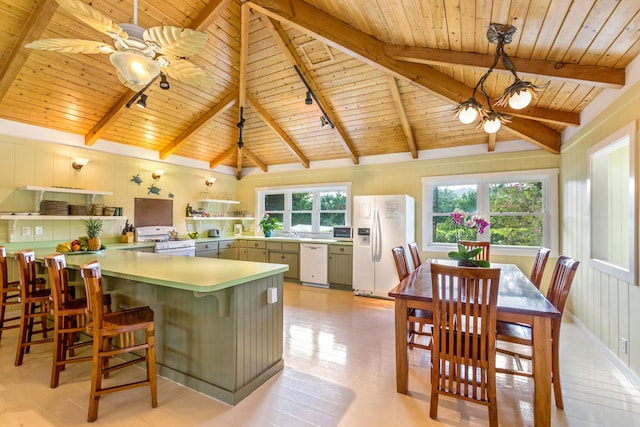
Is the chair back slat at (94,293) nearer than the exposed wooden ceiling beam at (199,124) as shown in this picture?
Yes

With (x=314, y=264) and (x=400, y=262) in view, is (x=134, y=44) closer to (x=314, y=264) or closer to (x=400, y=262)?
(x=400, y=262)

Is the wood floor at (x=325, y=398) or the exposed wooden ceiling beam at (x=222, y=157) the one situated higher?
the exposed wooden ceiling beam at (x=222, y=157)

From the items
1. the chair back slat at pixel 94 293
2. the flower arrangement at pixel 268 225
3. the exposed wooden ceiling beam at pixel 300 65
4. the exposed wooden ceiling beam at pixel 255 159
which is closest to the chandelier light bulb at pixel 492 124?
the exposed wooden ceiling beam at pixel 300 65

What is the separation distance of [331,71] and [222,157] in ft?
11.7

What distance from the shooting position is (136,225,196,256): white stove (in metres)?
5.09

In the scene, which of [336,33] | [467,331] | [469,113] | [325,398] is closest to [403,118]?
[336,33]

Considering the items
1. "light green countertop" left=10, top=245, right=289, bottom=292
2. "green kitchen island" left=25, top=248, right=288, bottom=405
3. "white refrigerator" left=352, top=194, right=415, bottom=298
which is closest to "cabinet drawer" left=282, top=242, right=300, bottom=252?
"white refrigerator" left=352, top=194, right=415, bottom=298

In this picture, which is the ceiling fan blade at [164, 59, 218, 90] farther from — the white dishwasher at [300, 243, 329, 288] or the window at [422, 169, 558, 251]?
the window at [422, 169, 558, 251]

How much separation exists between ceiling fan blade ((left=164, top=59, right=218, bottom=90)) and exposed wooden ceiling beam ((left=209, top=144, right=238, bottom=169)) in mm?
3961

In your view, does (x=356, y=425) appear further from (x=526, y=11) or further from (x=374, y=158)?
(x=374, y=158)

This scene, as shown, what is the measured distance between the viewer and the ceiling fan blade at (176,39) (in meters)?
1.94

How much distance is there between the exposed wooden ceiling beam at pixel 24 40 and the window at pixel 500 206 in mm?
5351

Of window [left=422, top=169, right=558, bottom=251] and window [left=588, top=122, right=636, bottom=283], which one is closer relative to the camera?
window [left=588, top=122, right=636, bottom=283]

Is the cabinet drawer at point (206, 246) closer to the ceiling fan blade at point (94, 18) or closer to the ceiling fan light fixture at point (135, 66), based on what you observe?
the ceiling fan light fixture at point (135, 66)
